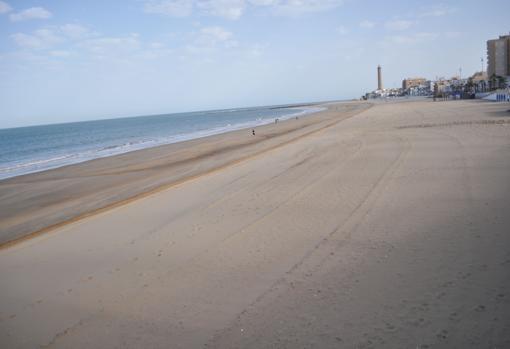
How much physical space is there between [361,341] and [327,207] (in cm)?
437

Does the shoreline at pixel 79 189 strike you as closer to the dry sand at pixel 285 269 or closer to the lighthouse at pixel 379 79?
the dry sand at pixel 285 269

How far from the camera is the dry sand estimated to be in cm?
358

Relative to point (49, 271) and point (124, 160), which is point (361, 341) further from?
point (124, 160)

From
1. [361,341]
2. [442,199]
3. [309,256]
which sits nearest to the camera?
[361,341]

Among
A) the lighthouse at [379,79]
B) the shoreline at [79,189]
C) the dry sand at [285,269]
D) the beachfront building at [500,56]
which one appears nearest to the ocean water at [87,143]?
the shoreline at [79,189]

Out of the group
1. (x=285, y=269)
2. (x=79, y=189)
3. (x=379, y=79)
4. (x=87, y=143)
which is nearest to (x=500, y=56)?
(x=379, y=79)

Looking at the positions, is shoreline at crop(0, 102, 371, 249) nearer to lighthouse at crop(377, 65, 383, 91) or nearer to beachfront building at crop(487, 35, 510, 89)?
beachfront building at crop(487, 35, 510, 89)

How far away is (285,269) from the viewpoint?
194 inches

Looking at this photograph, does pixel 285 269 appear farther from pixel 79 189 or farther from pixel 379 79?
pixel 379 79

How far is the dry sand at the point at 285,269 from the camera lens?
3.58 metres

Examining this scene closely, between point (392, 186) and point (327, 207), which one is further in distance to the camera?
point (392, 186)

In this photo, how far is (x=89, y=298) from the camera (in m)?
4.77

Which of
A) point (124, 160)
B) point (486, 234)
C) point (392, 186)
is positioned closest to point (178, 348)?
point (486, 234)

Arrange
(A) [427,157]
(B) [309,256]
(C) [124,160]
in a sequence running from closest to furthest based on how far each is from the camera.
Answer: (B) [309,256] → (A) [427,157] → (C) [124,160]
